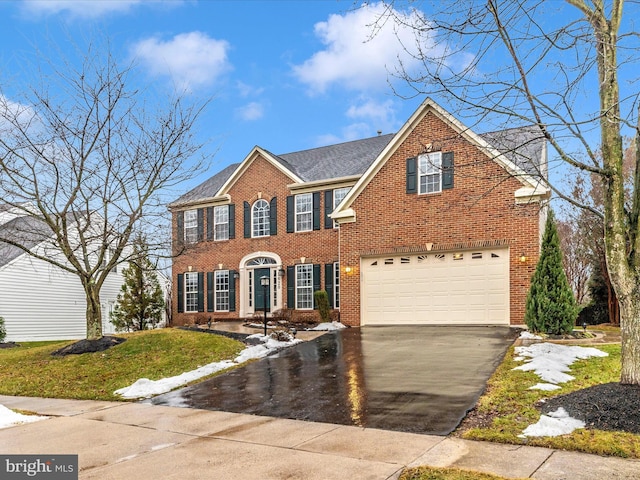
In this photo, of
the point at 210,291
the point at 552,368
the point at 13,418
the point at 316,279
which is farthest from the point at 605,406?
the point at 210,291

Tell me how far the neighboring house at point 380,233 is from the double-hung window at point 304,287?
0.13 feet

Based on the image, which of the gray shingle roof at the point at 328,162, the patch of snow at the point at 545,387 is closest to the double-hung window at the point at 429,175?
the gray shingle roof at the point at 328,162

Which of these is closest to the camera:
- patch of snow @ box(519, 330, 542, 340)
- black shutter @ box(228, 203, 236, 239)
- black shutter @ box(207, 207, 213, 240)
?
patch of snow @ box(519, 330, 542, 340)

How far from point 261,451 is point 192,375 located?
552cm

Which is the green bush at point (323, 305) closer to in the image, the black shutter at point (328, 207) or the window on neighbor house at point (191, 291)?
the black shutter at point (328, 207)

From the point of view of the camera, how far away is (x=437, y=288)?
1592 centimetres

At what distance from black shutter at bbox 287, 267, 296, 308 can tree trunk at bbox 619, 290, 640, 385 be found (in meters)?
15.0

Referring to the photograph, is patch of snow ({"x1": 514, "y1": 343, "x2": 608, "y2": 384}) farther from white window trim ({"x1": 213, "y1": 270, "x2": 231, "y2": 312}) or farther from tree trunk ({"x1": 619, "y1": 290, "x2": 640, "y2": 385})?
white window trim ({"x1": 213, "y1": 270, "x2": 231, "y2": 312})

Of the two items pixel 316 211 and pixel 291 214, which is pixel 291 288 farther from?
pixel 316 211

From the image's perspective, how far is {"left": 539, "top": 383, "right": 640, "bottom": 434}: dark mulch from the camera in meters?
5.50

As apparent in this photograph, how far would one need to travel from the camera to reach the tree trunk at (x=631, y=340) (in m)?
6.38

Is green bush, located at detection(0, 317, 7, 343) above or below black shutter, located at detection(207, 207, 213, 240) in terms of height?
below

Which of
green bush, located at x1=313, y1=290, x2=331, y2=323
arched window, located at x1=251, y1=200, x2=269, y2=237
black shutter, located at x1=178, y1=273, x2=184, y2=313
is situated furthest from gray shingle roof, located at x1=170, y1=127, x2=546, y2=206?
green bush, located at x1=313, y1=290, x2=331, y2=323

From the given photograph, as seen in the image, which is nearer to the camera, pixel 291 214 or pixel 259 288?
pixel 291 214
